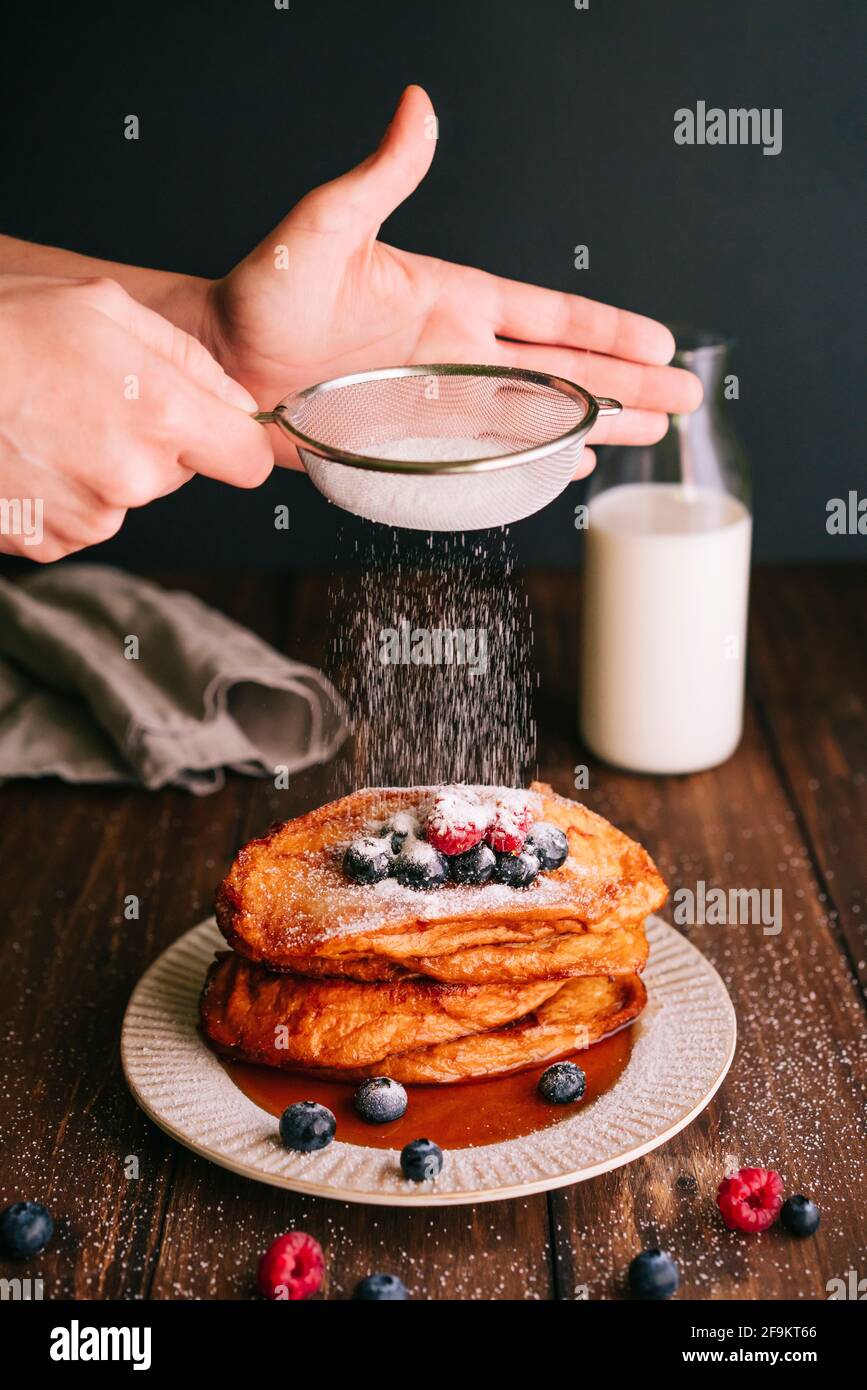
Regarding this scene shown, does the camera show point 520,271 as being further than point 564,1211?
Yes

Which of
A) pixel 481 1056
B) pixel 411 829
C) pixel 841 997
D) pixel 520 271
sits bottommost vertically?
pixel 841 997

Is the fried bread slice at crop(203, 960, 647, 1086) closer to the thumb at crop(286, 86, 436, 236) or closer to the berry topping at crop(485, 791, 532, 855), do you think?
the berry topping at crop(485, 791, 532, 855)

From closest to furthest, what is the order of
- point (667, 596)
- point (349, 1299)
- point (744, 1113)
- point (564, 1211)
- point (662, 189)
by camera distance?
1. point (349, 1299)
2. point (564, 1211)
3. point (744, 1113)
4. point (667, 596)
5. point (662, 189)

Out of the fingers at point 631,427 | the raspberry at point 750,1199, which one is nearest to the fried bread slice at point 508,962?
the raspberry at point 750,1199

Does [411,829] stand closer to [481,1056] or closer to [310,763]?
[481,1056]

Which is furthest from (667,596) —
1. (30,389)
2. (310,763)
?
(30,389)
